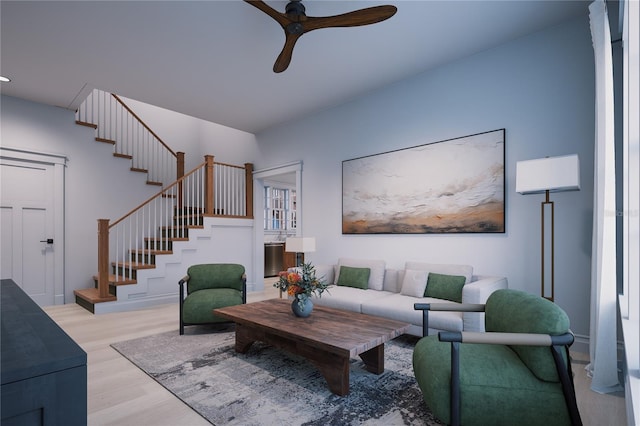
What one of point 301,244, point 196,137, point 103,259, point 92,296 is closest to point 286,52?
point 301,244

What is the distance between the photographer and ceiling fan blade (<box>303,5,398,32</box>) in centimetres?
256

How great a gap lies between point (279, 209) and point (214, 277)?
4966mm

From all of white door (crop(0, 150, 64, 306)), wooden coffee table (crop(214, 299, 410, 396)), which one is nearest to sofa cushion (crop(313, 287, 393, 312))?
wooden coffee table (crop(214, 299, 410, 396))

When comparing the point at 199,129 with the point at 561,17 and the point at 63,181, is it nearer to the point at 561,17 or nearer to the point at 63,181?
the point at 63,181

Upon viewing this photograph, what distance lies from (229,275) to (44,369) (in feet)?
12.5

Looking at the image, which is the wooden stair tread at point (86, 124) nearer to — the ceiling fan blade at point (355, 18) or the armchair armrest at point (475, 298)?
the ceiling fan blade at point (355, 18)

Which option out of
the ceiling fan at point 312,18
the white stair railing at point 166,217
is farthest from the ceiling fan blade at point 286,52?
the white stair railing at point 166,217

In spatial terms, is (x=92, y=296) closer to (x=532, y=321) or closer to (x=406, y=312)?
(x=406, y=312)

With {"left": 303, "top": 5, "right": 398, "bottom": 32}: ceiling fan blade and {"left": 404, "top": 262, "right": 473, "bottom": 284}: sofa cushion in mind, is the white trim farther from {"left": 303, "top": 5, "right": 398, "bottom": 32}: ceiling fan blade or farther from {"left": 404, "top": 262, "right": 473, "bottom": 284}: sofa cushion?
{"left": 404, "top": 262, "right": 473, "bottom": 284}: sofa cushion

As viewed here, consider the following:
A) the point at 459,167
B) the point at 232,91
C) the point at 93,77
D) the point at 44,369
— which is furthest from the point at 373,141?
the point at 44,369

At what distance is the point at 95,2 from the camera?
3012 millimetres

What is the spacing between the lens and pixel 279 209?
9219 millimetres

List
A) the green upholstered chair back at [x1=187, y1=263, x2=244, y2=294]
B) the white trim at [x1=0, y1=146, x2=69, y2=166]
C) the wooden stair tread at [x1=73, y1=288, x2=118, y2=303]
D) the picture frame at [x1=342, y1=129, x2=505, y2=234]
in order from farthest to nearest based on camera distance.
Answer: the white trim at [x1=0, y1=146, x2=69, y2=166]
the wooden stair tread at [x1=73, y1=288, x2=118, y2=303]
the green upholstered chair back at [x1=187, y1=263, x2=244, y2=294]
the picture frame at [x1=342, y1=129, x2=505, y2=234]

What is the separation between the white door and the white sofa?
4276 millimetres
